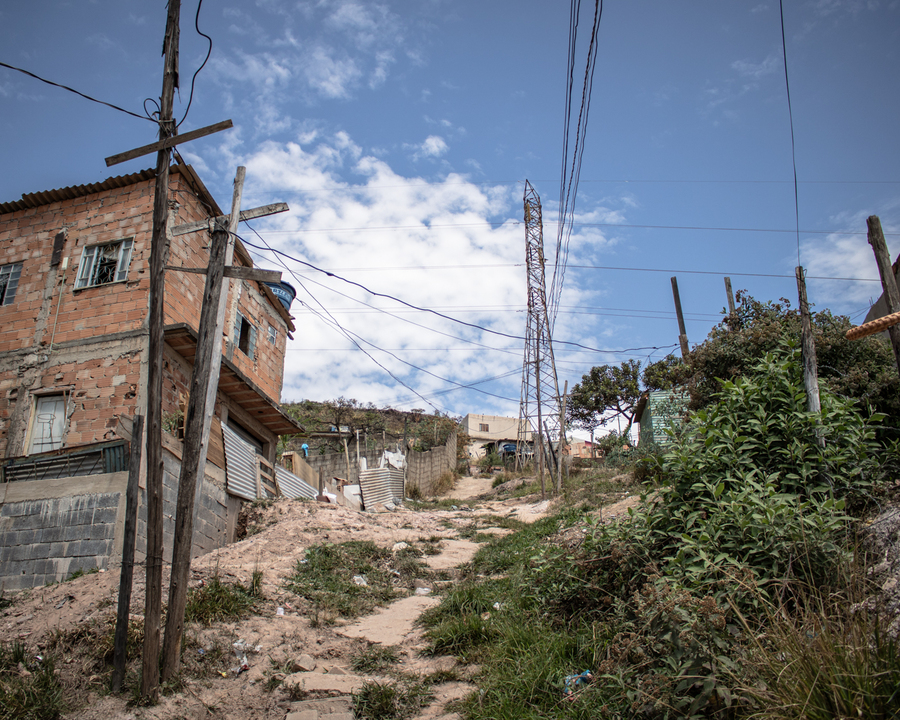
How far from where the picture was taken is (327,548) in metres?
10.0

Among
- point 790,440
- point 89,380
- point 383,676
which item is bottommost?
point 383,676

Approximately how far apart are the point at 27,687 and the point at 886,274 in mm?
8952

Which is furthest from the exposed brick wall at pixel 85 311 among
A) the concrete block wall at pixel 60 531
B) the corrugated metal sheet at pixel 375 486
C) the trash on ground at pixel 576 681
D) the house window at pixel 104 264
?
the trash on ground at pixel 576 681

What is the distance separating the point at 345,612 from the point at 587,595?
3.29 meters

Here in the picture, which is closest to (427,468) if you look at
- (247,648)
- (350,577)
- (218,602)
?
(350,577)

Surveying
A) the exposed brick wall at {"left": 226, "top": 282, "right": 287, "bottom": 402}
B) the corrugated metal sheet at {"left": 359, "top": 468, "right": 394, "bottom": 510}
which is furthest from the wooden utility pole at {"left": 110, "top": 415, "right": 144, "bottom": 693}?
the corrugated metal sheet at {"left": 359, "top": 468, "right": 394, "bottom": 510}

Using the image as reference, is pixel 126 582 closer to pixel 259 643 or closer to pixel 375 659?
pixel 259 643

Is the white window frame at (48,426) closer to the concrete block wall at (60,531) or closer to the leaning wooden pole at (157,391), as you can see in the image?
the concrete block wall at (60,531)

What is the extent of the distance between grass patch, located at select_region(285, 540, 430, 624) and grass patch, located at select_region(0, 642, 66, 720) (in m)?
2.62

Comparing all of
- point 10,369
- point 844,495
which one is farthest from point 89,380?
point 844,495

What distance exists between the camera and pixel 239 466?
1276 centimetres

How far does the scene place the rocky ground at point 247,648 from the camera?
4.88 m

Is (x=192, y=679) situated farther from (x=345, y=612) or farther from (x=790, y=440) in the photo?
(x=790, y=440)

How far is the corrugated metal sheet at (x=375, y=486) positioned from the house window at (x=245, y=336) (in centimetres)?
630
